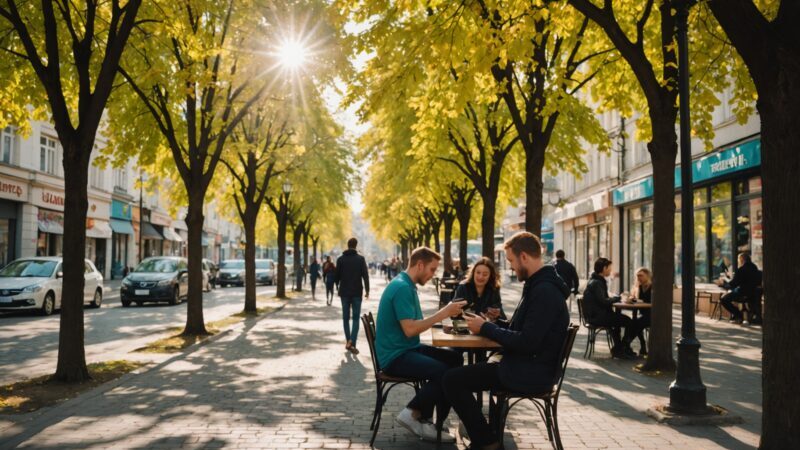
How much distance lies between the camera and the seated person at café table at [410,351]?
6141mm

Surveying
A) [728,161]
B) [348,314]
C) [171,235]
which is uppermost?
[728,161]

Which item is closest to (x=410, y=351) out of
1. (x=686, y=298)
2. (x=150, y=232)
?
(x=686, y=298)

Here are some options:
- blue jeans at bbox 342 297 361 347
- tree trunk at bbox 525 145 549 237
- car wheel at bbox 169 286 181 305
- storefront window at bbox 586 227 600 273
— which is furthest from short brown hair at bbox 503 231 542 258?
storefront window at bbox 586 227 600 273

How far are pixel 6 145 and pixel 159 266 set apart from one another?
37.2 feet

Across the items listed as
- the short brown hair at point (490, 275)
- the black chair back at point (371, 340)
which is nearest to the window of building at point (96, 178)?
the short brown hair at point (490, 275)

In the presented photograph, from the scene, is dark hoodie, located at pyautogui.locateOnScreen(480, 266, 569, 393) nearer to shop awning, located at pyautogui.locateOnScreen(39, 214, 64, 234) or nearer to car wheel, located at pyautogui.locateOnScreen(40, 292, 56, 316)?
car wheel, located at pyautogui.locateOnScreen(40, 292, 56, 316)

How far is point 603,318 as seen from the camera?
39.6 ft

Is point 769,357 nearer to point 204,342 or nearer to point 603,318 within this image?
point 603,318

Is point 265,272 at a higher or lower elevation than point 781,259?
lower

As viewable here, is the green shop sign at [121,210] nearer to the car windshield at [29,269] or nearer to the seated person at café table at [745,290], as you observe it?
the car windshield at [29,269]

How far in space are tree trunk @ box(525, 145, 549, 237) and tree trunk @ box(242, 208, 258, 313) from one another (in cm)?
928

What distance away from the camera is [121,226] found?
49906 millimetres

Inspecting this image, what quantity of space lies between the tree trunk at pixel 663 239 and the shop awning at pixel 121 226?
43445 millimetres

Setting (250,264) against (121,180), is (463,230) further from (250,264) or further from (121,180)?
(121,180)
